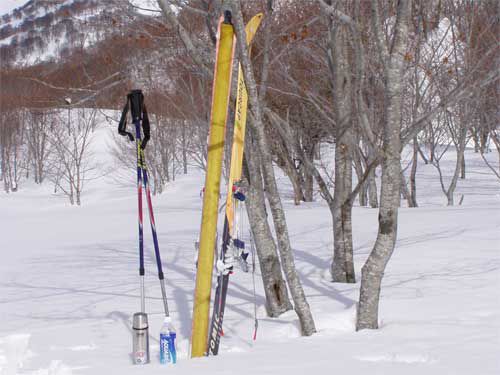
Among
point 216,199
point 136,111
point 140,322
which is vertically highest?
point 136,111

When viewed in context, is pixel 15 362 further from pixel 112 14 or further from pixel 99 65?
pixel 99 65

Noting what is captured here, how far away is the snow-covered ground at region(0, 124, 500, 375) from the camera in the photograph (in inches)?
140

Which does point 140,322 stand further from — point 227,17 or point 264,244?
point 227,17

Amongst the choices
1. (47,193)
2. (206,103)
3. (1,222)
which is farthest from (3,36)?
(206,103)

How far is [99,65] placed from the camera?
10062mm

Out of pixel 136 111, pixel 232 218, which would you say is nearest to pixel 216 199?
pixel 232 218

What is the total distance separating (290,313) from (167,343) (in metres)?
1.78

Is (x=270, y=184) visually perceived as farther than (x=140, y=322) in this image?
Yes

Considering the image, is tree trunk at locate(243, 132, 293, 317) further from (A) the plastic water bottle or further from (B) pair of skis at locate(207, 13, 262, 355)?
(A) the plastic water bottle

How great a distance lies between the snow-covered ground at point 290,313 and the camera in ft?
11.6

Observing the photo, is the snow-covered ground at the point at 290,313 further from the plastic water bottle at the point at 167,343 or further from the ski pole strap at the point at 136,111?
the ski pole strap at the point at 136,111

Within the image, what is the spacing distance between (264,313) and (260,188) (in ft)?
3.85

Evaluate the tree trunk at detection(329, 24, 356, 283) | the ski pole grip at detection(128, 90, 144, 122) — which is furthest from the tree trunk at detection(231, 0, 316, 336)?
the tree trunk at detection(329, 24, 356, 283)

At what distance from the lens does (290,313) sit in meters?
5.22
